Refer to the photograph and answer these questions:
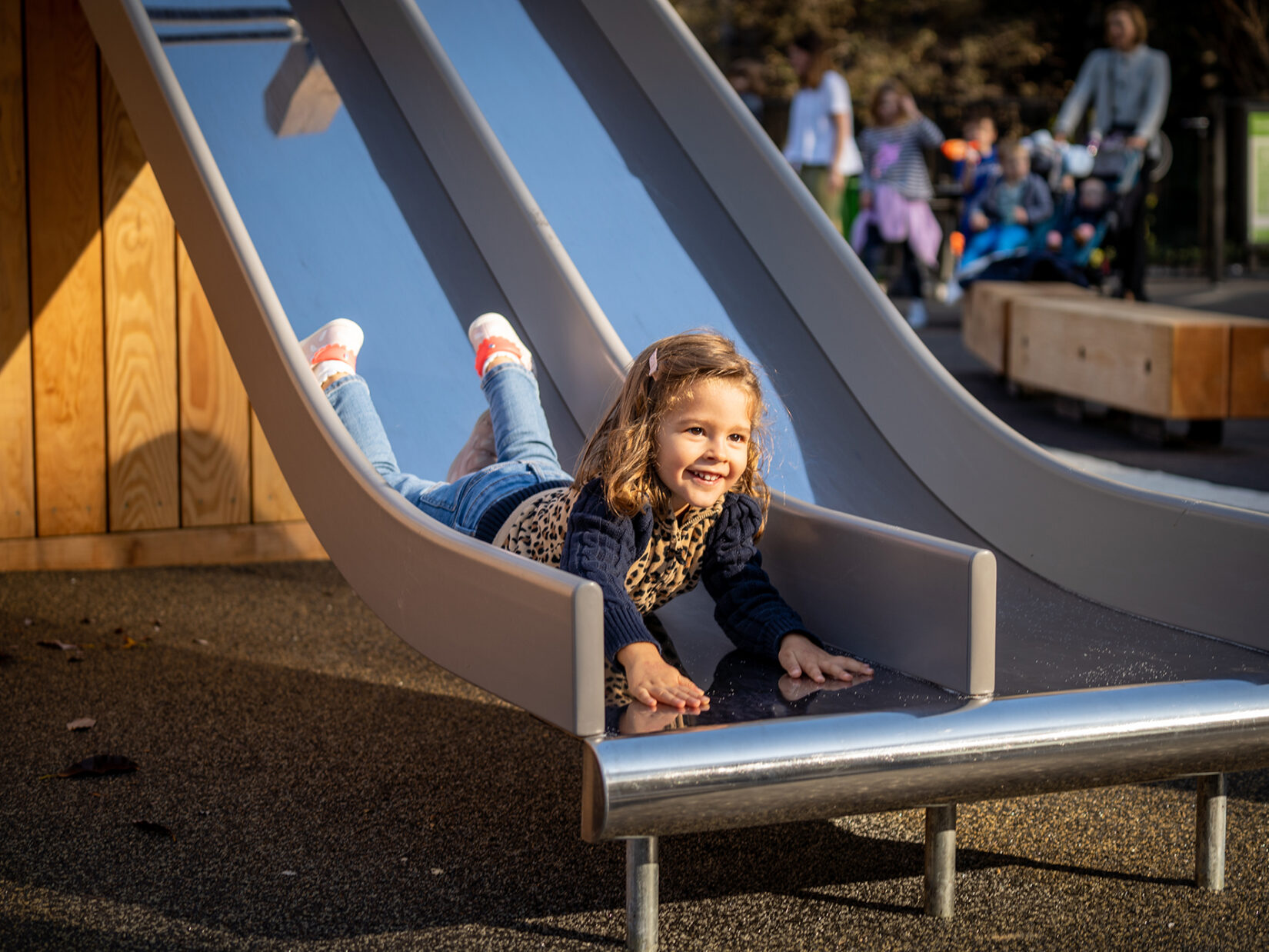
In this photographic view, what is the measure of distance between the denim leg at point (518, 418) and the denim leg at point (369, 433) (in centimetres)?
19

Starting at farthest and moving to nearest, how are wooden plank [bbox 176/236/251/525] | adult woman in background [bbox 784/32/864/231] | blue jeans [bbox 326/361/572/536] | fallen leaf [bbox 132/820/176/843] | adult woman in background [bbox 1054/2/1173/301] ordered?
adult woman in background [bbox 784/32/864/231] < adult woman in background [bbox 1054/2/1173/301] < wooden plank [bbox 176/236/251/525] < blue jeans [bbox 326/361/572/536] < fallen leaf [bbox 132/820/176/843]

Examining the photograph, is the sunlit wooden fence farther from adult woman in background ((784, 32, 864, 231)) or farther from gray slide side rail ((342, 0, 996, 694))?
adult woman in background ((784, 32, 864, 231))

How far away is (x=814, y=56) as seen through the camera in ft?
32.3

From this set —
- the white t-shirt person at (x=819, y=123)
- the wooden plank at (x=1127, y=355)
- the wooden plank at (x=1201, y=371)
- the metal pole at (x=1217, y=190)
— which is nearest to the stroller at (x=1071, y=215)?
the white t-shirt person at (x=819, y=123)

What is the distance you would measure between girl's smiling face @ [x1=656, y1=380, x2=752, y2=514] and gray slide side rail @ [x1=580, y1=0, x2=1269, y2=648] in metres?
0.91

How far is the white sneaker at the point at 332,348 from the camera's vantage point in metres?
3.17

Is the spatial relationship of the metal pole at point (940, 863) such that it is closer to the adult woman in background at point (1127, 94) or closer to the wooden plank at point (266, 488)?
the wooden plank at point (266, 488)

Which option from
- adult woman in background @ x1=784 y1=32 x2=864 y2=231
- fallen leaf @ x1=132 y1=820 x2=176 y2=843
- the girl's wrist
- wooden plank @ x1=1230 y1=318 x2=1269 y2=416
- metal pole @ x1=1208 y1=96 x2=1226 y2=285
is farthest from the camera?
metal pole @ x1=1208 y1=96 x2=1226 y2=285

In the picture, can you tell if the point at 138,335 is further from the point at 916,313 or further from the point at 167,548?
the point at 916,313

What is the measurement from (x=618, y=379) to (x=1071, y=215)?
806 centimetres

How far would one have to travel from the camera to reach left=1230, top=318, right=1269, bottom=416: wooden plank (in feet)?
20.3

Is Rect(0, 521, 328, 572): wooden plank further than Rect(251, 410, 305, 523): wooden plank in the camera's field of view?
No

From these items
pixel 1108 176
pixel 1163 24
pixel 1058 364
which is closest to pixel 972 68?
pixel 1163 24

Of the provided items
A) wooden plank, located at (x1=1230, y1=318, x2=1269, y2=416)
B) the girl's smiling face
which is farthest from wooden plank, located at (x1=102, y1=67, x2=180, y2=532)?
wooden plank, located at (x1=1230, y1=318, x2=1269, y2=416)
